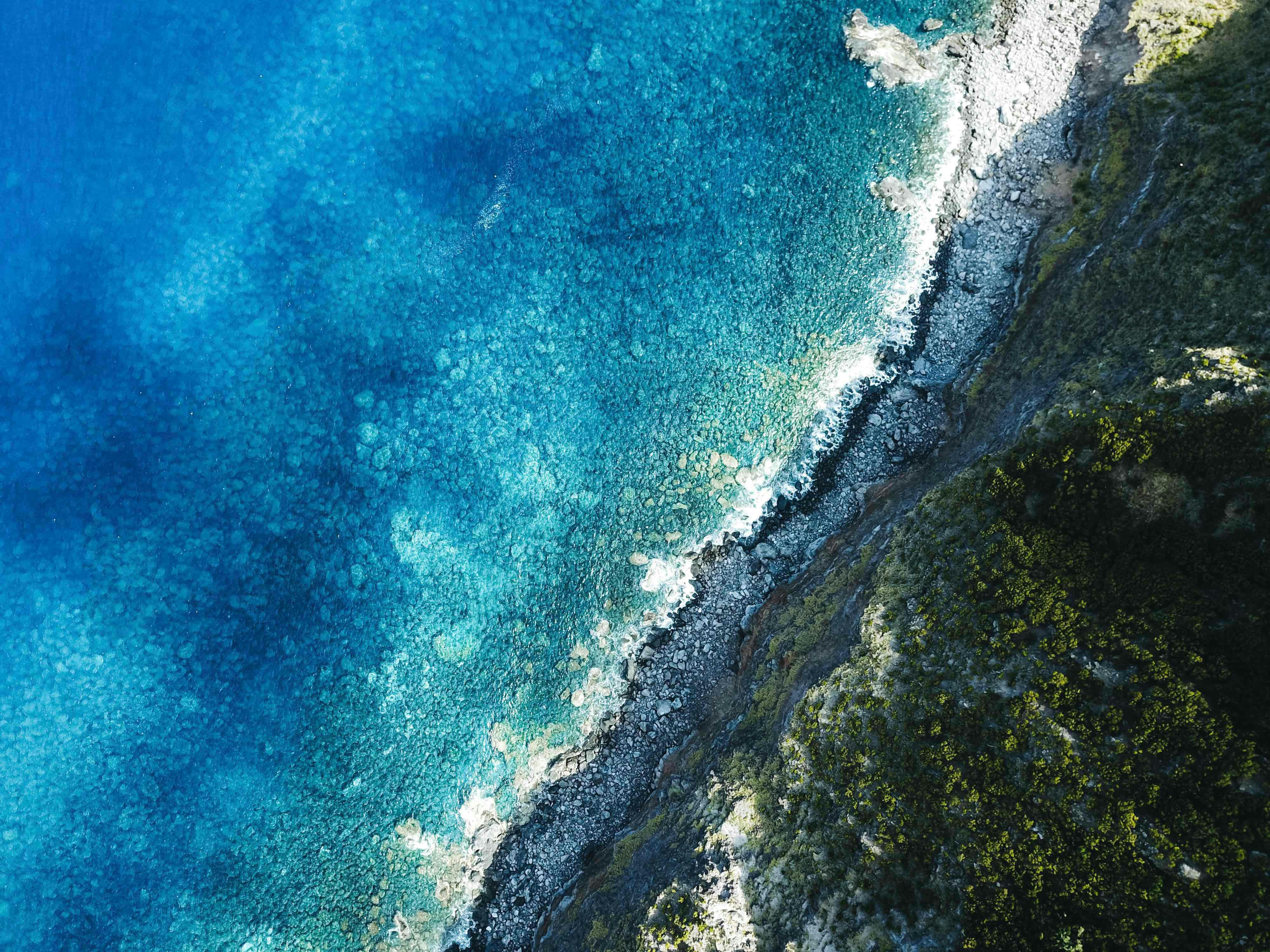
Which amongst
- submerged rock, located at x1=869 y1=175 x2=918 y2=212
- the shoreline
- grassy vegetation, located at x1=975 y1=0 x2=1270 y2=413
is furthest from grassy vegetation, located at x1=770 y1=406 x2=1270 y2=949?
submerged rock, located at x1=869 y1=175 x2=918 y2=212

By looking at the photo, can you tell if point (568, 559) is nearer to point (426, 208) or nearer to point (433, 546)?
point (433, 546)

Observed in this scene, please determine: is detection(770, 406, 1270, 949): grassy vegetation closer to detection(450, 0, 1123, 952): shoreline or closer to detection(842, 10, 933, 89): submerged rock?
detection(450, 0, 1123, 952): shoreline

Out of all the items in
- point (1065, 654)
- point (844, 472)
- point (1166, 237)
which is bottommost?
point (1065, 654)

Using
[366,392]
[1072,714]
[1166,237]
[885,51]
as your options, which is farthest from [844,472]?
[366,392]

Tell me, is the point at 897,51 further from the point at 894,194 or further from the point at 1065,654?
the point at 1065,654

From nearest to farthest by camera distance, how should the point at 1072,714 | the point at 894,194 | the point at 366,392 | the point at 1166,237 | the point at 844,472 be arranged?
1. the point at 1072,714
2. the point at 1166,237
3. the point at 844,472
4. the point at 894,194
5. the point at 366,392

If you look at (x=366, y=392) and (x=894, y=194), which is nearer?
(x=894, y=194)

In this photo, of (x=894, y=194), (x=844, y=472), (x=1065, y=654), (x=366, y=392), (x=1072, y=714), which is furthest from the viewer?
(x=366, y=392)

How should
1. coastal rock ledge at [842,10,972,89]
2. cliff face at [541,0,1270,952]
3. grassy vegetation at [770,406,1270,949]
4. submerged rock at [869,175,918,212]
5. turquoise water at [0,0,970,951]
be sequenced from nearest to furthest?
grassy vegetation at [770,406,1270,949]
cliff face at [541,0,1270,952]
turquoise water at [0,0,970,951]
submerged rock at [869,175,918,212]
coastal rock ledge at [842,10,972,89]

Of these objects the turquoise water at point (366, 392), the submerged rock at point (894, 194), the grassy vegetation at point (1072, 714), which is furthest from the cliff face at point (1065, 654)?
the turquoise water at point (366, 392)
